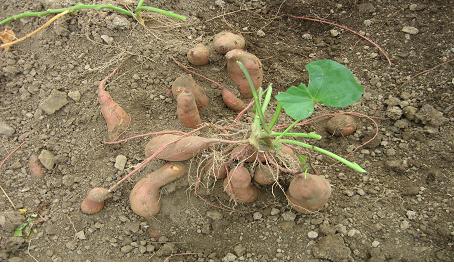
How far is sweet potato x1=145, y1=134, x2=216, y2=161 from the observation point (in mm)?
1354

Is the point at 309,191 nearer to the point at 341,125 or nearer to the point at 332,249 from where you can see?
the point at 332,249

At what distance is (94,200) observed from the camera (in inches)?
54.6

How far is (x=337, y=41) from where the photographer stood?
6.05ft

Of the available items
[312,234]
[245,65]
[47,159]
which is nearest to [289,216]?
[312,234]

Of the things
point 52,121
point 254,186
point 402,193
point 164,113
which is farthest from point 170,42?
point 402,193

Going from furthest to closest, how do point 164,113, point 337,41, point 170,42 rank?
1. point 337,41
2. point 170,42
3. point 164,113

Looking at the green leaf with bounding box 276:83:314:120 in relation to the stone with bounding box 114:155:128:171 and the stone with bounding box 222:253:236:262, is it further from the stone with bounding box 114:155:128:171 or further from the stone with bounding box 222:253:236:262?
the stone with bounding box 114:155:128:171

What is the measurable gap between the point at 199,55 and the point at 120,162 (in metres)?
0.41

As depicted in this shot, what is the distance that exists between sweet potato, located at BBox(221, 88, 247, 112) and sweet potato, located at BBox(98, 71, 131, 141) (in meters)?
0.30

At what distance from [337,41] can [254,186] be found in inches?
28.4

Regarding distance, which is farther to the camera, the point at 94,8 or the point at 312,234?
the point at 94,8

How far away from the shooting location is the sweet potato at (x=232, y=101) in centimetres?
155

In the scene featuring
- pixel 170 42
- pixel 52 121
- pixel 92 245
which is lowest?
pixel 92 245

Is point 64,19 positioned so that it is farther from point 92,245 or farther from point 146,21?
point 92,245
